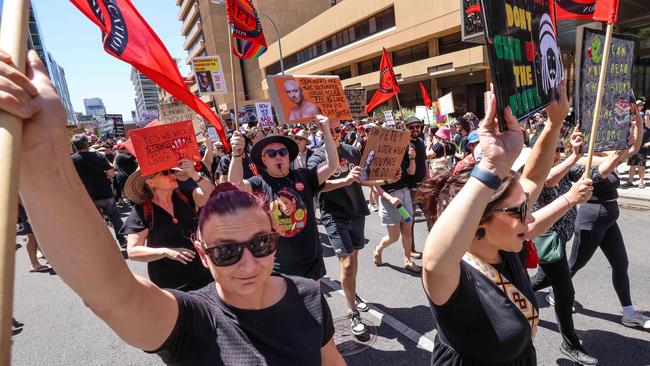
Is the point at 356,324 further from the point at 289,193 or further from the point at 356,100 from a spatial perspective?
the point at 356,100

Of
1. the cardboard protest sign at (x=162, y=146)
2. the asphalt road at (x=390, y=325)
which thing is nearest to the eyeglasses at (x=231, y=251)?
the cardboard protest sign at (x=162, y=146)

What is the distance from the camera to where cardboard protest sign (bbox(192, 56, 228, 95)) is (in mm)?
4953

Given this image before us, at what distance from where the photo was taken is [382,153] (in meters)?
4.08

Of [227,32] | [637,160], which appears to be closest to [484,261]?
[637,160]

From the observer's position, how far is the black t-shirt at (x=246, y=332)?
122 cm

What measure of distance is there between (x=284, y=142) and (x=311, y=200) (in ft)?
1.82

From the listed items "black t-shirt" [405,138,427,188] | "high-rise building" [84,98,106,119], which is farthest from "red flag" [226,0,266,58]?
"high-rise building" [84,98,106,119]

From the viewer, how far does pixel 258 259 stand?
139 centimetres

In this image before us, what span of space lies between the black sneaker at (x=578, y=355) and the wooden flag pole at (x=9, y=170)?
3391 millimetres

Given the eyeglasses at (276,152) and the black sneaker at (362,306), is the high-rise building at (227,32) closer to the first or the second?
the black sneaker at (362,306)

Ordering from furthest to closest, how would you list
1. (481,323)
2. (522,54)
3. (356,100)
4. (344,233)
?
(356,100)
(344,233)
(522,54)
(481,323)

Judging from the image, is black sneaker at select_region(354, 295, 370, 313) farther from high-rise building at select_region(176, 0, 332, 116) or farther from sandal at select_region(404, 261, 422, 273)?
high-rise building at select_region(176, 0, 332, 116)

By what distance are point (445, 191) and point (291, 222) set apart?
4.92 feet

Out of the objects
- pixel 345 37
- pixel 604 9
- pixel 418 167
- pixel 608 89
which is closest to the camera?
pixel 608 89
